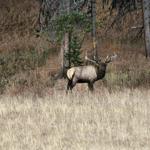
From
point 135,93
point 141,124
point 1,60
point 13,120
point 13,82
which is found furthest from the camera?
point 1,60

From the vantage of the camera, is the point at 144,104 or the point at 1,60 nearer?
the point at 144,104

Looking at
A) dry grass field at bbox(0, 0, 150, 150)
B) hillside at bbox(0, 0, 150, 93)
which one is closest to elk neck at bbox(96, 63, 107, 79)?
dry grass field at bbox(0, 0, 150, 150)

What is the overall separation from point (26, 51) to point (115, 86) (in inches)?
364

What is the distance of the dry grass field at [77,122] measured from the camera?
32.7 ft

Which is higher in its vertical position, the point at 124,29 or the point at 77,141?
the point at 124,29

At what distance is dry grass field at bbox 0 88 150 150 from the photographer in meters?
9.98

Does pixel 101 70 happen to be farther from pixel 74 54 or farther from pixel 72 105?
pixel 74 54

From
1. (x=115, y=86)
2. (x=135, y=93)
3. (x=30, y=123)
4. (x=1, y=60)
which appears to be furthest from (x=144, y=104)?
(x=1, y=60)

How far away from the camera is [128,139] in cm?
1016

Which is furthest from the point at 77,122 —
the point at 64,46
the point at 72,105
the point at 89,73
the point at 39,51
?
the point at 39,51

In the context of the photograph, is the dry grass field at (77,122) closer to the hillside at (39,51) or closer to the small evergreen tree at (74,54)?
the hillside at (39,51)

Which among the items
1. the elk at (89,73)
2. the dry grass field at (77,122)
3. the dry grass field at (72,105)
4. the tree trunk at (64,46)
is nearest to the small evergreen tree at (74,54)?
the tree trunk at (64,46)

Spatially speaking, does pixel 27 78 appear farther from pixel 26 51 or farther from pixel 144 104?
pixel 144 104

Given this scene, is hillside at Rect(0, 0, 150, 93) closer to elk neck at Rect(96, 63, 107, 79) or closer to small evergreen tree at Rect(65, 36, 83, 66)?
small evergreen tree at Rect(65, 36, 83, 66)
